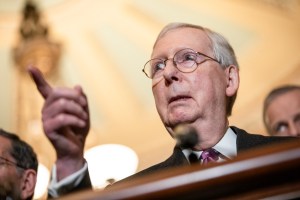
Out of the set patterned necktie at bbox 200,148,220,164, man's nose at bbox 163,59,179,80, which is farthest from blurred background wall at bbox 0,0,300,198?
patterned necktie at bbox 200,148,220,164

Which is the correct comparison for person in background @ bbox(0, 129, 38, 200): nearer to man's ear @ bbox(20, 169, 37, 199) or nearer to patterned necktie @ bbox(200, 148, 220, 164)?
man's ear @ bbox(20, 169, 37, 199)

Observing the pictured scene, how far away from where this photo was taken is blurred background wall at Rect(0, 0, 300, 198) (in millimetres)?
8406

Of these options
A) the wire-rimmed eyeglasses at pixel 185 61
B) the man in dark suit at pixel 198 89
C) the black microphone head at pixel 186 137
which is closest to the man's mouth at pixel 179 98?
the man in dark suit at pixel 198 89

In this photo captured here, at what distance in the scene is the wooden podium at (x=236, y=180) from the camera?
3.41 ft

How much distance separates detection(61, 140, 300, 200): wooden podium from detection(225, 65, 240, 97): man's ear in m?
1.10

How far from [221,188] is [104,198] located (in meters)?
0.22

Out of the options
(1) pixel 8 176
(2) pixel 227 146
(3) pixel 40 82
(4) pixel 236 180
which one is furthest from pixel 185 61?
(4) pixel 236 180

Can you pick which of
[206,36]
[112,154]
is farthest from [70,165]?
[112,154]

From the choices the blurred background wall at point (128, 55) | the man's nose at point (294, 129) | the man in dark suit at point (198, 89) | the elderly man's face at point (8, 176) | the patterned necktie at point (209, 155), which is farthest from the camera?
the blurred background wall at point (128, 55)

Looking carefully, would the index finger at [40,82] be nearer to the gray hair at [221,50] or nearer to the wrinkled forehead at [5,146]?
the gray hair at [221,50]

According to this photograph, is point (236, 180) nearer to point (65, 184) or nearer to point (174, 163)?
point (65, 184)

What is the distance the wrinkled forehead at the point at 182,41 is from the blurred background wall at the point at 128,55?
6.14m

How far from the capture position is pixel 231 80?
218 cm

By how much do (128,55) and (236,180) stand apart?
822cm
